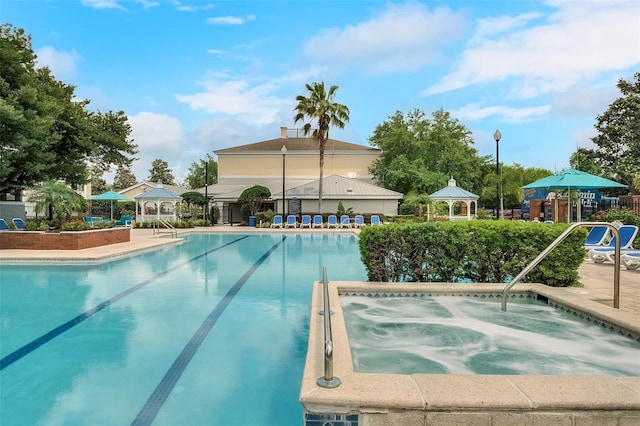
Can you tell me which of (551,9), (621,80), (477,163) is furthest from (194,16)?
(477,163)

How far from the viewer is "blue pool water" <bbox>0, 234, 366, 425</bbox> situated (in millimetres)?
3785

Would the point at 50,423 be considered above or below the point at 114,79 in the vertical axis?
→ below

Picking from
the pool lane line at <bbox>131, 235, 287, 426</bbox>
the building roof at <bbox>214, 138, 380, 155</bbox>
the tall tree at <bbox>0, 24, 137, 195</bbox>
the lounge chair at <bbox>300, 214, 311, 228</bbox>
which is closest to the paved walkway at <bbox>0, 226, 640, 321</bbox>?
the tall tree at <bbox>0, 24, 137, 195</bbox>

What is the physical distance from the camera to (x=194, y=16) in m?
16.4

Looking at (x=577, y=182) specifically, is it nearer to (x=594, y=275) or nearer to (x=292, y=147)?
(x=594, y=275)

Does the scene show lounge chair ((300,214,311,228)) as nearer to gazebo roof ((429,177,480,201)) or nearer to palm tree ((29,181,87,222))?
gazebo roof ((429,177,480,201))

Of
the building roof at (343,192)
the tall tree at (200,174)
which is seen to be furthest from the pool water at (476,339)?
the tall tree at (200,174)

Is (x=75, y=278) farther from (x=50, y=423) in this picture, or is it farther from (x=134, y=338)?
(x=50, y=423)

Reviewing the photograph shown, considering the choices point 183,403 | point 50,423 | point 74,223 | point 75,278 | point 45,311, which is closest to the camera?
point 50,423

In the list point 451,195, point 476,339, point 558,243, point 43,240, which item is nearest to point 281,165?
point 451,195

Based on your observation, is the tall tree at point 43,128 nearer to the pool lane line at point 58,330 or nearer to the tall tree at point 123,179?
the pool lane line at point 58,330

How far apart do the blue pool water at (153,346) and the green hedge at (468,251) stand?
1806mm

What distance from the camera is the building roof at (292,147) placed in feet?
138

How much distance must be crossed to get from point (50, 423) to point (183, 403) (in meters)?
1.08
